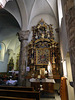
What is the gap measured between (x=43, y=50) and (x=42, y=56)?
0.61 meters

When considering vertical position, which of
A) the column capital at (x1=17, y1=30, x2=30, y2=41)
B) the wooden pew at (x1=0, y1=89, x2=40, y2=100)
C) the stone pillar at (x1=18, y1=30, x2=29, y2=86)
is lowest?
the wooden pew at (x1=0, y1=89, x2=40, y2=100)

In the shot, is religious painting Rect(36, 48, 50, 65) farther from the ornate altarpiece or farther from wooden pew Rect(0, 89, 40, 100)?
wooden pew Rect(0, 89, 40, 100)

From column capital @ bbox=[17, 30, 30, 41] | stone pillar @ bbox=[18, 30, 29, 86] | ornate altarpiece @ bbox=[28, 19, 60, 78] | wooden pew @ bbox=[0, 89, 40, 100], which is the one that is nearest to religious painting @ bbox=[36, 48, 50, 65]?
ornate altarpiece @ bbox=[28, 19, 60, 78]

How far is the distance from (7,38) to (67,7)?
13.6 metres

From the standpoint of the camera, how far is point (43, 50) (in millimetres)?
7473

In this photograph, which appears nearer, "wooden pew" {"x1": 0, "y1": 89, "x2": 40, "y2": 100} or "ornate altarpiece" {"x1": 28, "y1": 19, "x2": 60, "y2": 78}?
"wooden pew" {"x1": 0, "y1": 89, "x2": 40, "y2": 100}

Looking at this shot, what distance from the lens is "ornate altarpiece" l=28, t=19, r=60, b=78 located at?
6984 millimetres

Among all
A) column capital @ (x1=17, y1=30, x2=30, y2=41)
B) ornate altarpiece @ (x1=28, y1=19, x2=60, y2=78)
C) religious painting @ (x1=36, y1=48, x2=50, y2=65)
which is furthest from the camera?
column capital @ (x1=17, y1=30, x2=30, y2=41)

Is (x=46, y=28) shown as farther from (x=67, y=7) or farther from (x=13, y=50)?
(x=13, y=50)

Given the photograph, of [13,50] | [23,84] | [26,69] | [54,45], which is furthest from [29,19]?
[13,50]

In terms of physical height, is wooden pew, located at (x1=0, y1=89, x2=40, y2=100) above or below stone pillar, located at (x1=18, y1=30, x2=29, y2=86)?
below

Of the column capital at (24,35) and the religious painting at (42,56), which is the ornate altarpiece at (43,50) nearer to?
the religious painting at (42,56)

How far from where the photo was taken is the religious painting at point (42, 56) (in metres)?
7.13

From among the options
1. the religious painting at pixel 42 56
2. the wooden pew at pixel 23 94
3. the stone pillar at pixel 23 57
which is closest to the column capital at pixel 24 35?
the stone pillar at pixel 23 57
